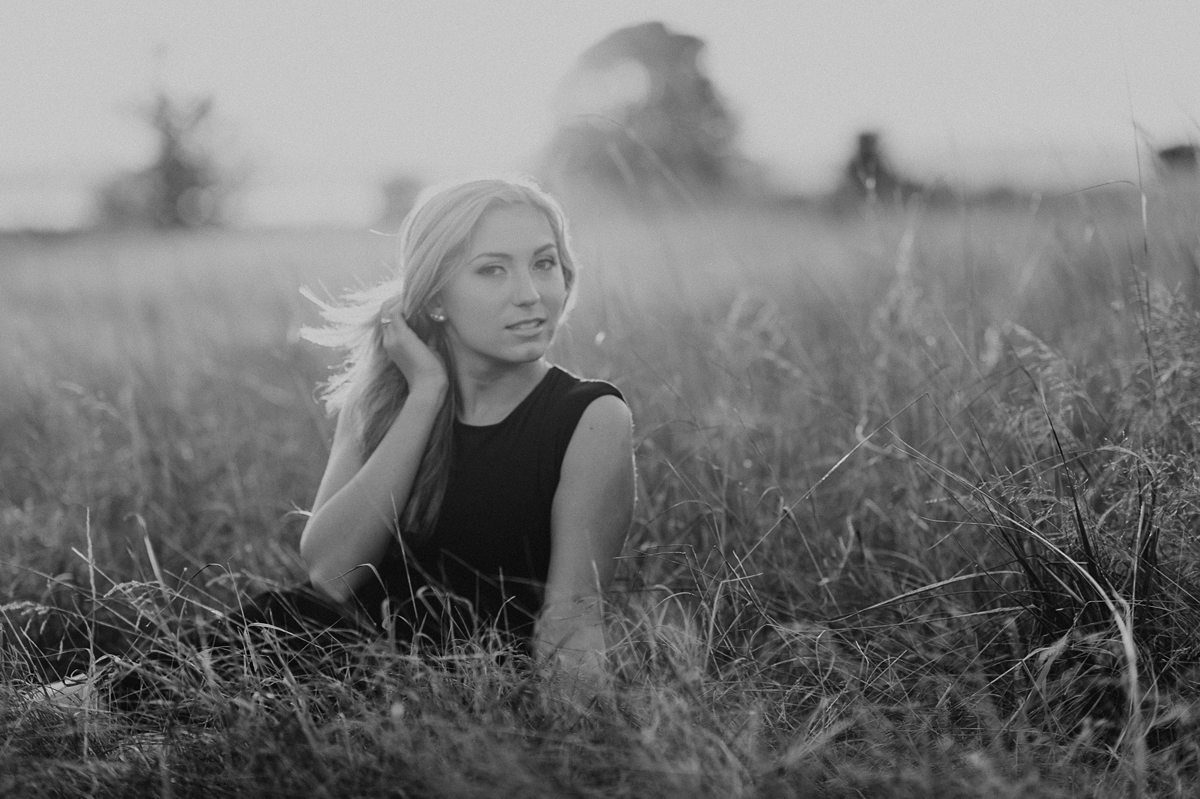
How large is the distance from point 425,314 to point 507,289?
26cm

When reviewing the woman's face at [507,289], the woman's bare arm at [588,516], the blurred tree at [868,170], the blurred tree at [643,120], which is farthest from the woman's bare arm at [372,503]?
the blurred tree at [868,170]

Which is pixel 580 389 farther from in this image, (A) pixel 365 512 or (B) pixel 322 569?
(B) pixel 322 569

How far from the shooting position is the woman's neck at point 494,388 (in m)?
2.09

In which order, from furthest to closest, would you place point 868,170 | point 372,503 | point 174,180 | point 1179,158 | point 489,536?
point 174,180
point 868,170
point 1179,158
point 489,536
point 372,503

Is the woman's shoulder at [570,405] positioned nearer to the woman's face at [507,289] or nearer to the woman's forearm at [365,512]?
the woman's face at [507,289]

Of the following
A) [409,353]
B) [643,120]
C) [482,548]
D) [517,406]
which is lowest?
[482,548]

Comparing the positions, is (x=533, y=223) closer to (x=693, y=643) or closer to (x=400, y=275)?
(x=400, y=275)

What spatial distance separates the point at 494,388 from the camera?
6.93ft

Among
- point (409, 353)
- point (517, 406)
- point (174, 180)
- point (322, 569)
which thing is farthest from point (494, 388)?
point (174, 180)

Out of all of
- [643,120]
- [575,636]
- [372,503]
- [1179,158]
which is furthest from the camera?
[643,120]

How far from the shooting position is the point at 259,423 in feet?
12.1

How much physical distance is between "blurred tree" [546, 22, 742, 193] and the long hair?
71cm

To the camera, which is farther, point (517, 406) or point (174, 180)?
point (174, 180)

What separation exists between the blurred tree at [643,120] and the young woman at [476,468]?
0.79 m
